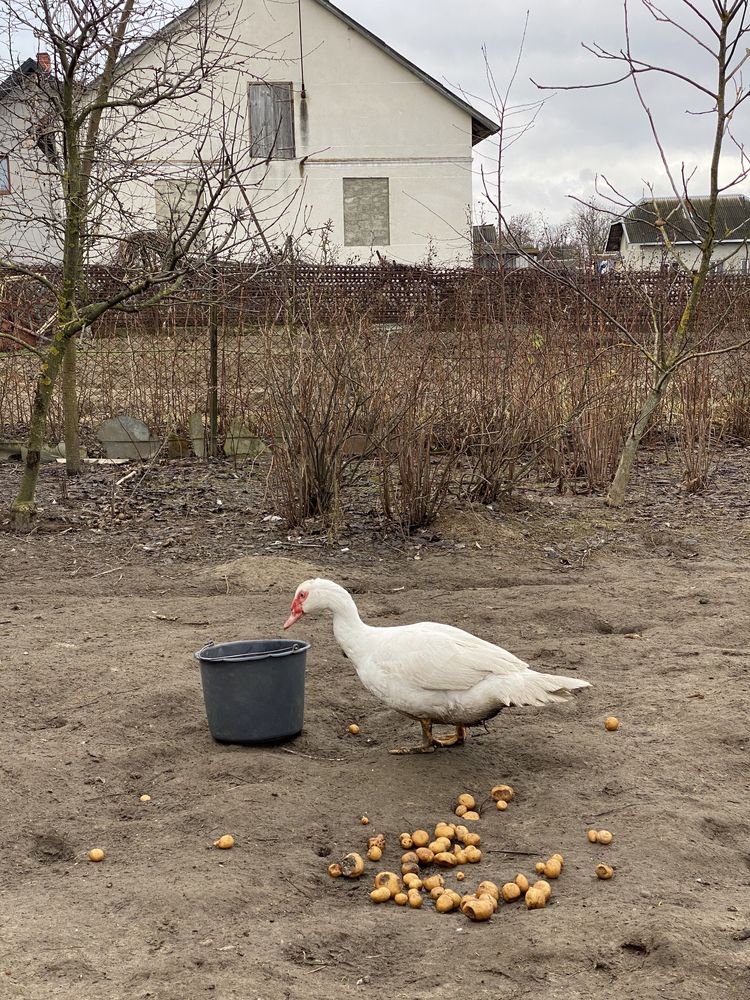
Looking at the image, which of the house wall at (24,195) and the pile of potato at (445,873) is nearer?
the pile of potato at (445,873)

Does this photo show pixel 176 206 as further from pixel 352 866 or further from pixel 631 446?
pixel 352 866

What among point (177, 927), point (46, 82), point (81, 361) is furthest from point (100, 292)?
point (177, 927)

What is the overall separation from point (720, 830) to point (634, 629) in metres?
2.29

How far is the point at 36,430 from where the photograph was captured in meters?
7.40

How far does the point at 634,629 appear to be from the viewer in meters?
5.58

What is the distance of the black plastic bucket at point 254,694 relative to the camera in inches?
158

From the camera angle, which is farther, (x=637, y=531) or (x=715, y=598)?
(x=637, y=531)

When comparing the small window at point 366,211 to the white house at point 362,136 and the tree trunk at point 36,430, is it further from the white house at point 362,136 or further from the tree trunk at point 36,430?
the tree trunk at point 36,430

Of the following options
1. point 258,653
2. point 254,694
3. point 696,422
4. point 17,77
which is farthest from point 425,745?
point 696,422

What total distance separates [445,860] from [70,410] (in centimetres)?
716

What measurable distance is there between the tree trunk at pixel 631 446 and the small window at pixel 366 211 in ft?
58.6

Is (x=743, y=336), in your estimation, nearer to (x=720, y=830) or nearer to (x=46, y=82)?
(x=46, y=82)

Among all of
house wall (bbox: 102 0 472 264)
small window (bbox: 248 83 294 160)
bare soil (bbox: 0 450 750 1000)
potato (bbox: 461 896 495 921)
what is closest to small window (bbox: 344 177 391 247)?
house wall (bbox: 102 0 472 264)

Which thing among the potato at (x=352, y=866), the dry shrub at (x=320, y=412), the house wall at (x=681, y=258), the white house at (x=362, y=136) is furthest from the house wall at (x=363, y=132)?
the potato at (x=352, y=866)
